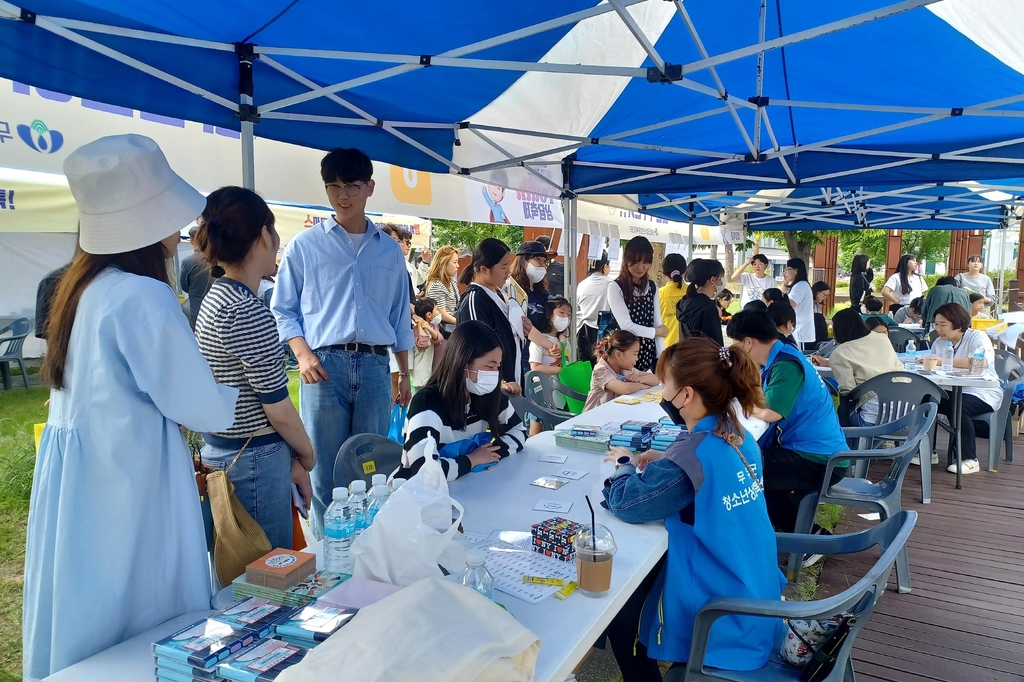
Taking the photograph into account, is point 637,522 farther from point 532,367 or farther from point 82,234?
point 532,367

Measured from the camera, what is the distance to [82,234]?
1.44 metres

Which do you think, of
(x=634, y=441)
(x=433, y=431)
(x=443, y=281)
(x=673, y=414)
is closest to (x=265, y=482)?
(x=433, y=431)

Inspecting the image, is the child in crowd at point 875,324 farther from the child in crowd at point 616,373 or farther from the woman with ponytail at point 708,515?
the woman with ponytail at point 708,515

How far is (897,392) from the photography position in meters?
4.48

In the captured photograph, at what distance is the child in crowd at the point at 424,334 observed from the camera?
623 cm

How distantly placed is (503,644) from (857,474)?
4.16 m

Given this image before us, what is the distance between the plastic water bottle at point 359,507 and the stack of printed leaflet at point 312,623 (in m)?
0.32

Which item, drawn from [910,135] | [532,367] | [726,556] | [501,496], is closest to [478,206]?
[532,367]

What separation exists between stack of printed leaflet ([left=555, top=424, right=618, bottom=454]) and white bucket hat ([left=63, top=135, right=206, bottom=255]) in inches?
73.0

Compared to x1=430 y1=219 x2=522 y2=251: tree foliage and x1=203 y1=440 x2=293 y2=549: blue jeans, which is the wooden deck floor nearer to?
x1=203 y1=440 x2=293 y2=549: blue jeans

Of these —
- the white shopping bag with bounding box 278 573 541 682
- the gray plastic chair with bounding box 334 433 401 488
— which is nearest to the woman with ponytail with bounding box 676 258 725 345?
the gray plastic chair with bounding box 334 433 401 488

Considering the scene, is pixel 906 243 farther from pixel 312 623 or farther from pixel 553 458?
pixel 312 623

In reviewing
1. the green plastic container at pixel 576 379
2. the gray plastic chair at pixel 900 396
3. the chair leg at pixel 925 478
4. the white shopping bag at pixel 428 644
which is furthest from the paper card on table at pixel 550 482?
the chair leg at pixel 925 478

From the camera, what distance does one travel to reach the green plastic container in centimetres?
480
